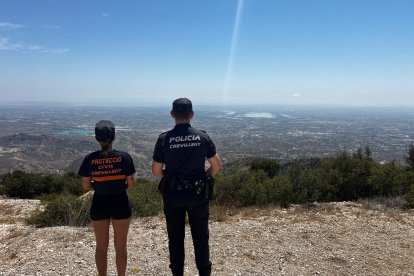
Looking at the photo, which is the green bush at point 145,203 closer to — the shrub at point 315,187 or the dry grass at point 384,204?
Answer: the shrub at point 315,187

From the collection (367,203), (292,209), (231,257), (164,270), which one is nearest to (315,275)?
(231,257)

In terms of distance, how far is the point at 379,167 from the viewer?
12.9 m

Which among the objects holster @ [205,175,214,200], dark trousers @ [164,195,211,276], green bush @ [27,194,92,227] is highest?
holster @ [205,175,214,200]

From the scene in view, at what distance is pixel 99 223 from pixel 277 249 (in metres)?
3.64

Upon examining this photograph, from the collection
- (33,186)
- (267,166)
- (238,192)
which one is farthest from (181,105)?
(33,186)

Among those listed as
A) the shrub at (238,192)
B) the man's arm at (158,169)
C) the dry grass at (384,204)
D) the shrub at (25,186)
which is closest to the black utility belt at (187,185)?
the man's arm at (158,169)

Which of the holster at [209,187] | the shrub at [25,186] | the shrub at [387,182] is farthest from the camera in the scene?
the shrub at [25,186]

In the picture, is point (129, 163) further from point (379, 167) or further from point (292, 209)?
point (379, 167)

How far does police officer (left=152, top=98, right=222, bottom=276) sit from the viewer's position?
3.69 metres

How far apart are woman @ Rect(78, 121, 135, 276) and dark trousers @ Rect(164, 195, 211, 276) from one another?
1.68 feet

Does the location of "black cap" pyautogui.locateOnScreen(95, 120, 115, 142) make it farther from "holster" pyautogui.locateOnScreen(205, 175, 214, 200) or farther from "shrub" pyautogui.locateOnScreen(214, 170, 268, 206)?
"shrub" pyautogui.locateOnScreen(214, 170, 268, 206)

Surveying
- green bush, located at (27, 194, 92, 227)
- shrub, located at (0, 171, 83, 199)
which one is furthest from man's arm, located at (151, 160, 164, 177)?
shrub, located at (0, 171, 83, 199)

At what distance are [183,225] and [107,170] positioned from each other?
1096mm

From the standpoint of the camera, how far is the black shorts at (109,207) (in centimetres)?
375
